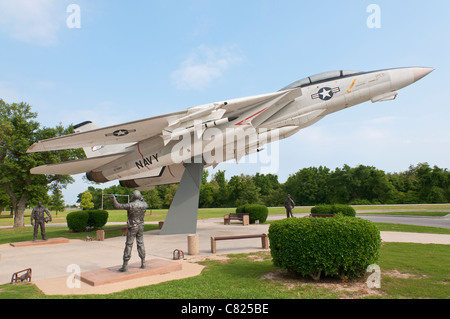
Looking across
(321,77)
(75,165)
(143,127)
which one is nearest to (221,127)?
(143,127)

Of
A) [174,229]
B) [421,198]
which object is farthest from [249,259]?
[421,198]

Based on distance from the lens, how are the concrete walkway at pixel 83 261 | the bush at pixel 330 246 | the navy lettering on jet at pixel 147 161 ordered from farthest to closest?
the navy lettering on jet at pixel 147 161
the concrete walkway at pixel 83 261
the bush at pixel 330 246

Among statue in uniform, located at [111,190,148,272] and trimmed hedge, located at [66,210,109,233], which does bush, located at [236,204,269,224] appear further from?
statue in uniform, located at [111,190,148,272]

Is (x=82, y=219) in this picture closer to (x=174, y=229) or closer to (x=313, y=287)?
(x=174, y=229)

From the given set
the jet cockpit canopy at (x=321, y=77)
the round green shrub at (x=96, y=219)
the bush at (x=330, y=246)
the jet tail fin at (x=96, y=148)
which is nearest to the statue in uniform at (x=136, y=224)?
the bush at (x=330, y=246)

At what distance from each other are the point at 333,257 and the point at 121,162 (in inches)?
464

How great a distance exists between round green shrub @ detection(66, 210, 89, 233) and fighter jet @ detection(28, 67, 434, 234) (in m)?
4.42

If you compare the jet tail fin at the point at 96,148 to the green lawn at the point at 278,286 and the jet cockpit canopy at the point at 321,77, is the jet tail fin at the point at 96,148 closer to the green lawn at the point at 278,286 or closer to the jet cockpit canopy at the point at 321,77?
the jet cockpit canopy at the point at 321,77

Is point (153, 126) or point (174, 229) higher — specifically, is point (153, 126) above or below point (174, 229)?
above

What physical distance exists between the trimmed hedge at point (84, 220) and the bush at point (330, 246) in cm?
1604

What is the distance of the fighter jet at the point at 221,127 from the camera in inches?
460

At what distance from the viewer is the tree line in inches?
1730
